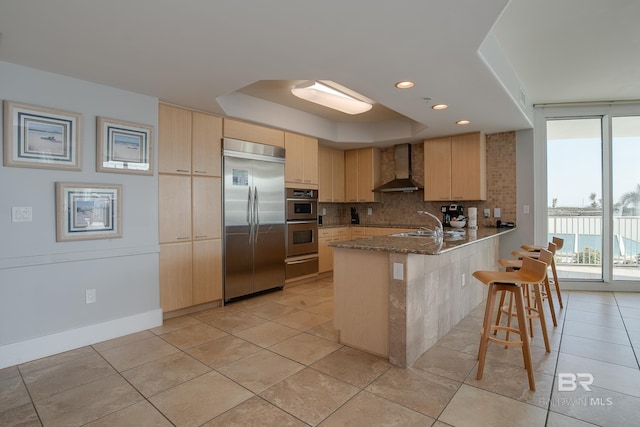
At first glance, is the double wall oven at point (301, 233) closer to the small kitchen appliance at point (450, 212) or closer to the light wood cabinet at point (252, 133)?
the light wood cabinet at point (252, 133)

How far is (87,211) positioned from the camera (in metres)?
A: 2.91

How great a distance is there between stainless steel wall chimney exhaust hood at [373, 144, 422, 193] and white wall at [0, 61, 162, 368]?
3796mm

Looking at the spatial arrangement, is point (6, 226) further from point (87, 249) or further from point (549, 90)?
point (549, 90)

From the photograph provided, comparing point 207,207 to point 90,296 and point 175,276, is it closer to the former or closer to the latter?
point 175,276

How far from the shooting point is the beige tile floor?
6.11ft

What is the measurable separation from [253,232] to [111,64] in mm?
2383

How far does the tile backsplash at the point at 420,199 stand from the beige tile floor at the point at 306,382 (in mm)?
2181

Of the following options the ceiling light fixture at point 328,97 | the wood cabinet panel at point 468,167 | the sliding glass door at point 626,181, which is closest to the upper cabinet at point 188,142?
the ceiling light fixture at point 328,97

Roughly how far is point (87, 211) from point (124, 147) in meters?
0.69

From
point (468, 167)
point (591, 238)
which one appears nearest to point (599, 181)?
point (591, 238)

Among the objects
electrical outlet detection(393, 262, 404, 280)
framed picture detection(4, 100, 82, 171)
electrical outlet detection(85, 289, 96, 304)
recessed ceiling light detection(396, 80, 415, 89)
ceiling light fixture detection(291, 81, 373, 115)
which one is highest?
ceiling light fixture detection(291, 81, 373, 115)

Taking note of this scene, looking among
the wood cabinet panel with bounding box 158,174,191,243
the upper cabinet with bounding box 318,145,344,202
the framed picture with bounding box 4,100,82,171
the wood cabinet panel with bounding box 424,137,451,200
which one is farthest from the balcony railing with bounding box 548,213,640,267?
the framed picture with bounding box 4,100,82,171

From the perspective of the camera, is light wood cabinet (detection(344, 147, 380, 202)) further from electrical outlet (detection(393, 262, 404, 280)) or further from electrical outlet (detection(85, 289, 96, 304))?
electrical outlet (detection(85, 289, 96, 304))

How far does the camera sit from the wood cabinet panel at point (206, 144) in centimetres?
375
